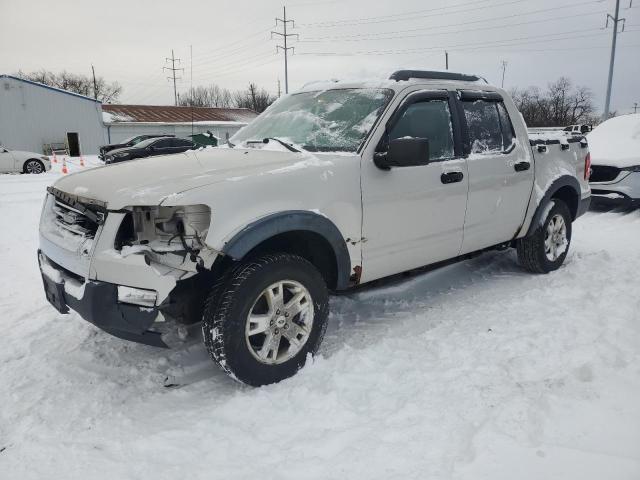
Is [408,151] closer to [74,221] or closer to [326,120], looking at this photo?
[326,120]

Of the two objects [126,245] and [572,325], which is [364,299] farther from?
[126,245]

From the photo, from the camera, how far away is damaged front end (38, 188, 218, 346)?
2.52 meters

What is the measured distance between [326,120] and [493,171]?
1551mm

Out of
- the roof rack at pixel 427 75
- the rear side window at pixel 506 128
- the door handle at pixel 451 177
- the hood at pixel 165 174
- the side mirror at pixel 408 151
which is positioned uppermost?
the roof rack at pixel 427 75

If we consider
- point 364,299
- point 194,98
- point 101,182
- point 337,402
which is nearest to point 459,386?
point 337,402

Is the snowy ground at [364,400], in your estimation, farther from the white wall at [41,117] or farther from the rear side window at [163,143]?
the white wall at [41,117]

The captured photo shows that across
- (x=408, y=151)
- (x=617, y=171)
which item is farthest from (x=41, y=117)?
(x=408, y=151)

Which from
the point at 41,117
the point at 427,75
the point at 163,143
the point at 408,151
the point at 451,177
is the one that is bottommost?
the point at 451,177

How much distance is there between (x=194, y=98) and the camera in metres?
85.9

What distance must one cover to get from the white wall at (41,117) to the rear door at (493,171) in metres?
33.2

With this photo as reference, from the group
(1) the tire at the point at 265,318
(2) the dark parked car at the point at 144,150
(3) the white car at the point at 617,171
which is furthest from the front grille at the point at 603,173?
(2) the dark parked car at the point at 144,150

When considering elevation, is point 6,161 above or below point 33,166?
above

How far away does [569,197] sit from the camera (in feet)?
17.4

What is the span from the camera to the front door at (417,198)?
3.31 meters
